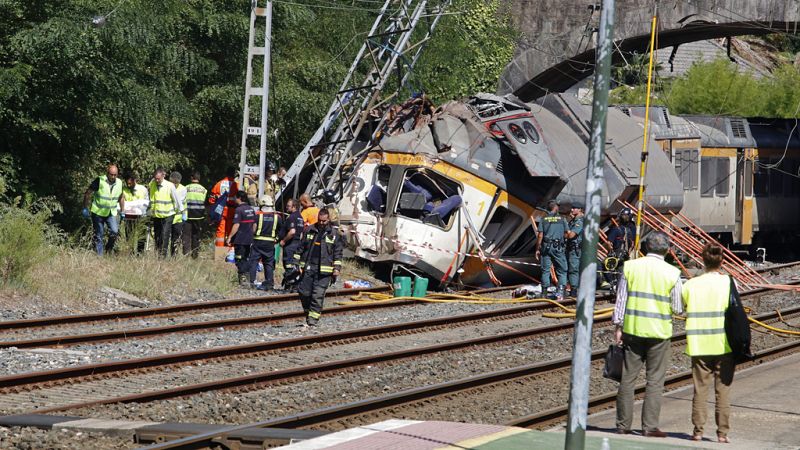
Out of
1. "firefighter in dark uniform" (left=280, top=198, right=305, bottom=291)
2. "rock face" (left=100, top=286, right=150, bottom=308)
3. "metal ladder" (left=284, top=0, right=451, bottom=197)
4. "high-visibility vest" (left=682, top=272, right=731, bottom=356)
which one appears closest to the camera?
"high-visibility vest" (left=682, top=272, right=731, bottom=356)

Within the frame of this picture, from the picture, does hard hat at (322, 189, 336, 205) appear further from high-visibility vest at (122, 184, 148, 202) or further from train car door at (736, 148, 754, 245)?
train car door at (736, 148, 754, 245)

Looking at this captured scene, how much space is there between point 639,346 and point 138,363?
5957 millimetres

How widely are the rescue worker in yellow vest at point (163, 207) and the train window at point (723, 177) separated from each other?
1535 centimetres

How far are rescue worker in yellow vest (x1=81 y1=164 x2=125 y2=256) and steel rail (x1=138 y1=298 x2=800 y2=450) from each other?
9.90 meters

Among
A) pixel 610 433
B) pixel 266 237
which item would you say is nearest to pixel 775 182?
pixel 266 237

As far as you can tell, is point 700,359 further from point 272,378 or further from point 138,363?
point 138,363

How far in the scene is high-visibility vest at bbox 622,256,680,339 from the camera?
33.4ft

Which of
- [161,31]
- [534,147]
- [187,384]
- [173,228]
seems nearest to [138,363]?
[187,384]

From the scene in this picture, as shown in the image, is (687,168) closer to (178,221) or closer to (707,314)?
(178,221)

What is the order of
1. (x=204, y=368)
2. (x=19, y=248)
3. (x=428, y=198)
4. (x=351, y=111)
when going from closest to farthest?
(x=204, y=368) → (x=19, y=248) → (x=428, y=198) → (x=351, y=111)

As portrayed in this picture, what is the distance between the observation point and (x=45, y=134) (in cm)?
2448

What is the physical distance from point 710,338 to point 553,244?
39.7 ft

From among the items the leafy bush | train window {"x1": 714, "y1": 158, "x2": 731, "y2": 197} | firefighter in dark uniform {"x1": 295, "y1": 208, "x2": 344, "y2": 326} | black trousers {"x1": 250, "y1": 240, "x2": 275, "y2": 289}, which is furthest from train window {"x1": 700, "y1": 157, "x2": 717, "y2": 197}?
Result: the leafy bush

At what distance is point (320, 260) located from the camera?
55.2 ft
